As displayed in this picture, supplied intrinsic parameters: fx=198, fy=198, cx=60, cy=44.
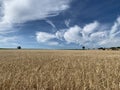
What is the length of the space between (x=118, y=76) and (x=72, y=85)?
2440mm

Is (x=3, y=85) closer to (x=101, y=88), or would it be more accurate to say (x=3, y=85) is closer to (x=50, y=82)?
(x=50, y=82)

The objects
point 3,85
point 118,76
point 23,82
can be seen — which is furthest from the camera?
point 118,76

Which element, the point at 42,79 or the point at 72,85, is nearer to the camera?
the point at 72,85

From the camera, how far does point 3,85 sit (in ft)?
20.3

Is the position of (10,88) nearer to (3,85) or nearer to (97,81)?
(3,85)

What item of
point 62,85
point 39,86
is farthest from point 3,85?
point 62,85

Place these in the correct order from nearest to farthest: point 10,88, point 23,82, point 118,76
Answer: point 10,88, point 23,82, point 118,76

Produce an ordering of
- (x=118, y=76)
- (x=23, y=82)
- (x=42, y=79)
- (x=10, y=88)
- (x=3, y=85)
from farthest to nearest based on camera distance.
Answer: (x=118, y=76) → (x=42, y=79) → (x=23, y=82) → (x=3, y=85) → (x=10, y=88)

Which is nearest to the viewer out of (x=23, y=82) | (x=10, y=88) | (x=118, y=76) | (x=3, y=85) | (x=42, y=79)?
(x=10, y=88)

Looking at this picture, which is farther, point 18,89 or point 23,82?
point 23,82

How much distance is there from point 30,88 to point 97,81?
2.31 metres

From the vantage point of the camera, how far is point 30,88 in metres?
6.00

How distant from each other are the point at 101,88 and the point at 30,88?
2.14 meters

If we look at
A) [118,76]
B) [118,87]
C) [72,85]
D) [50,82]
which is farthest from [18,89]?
[118,76]
